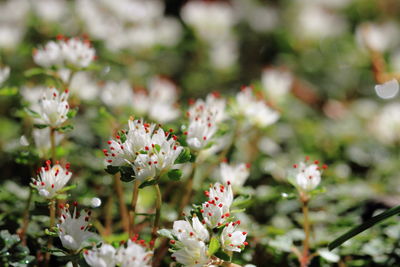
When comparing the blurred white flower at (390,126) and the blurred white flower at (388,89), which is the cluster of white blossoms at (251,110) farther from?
the blurred white flower at (388,89)

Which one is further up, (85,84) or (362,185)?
(85,84)

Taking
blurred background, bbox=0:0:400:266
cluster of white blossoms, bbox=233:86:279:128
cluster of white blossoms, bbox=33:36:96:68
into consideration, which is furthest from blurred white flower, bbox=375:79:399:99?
cluster of white blossoms, bbox=33:36:96:68

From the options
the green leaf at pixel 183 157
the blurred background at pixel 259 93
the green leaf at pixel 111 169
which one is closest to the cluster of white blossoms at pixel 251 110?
the blurred background at pixel 259 93

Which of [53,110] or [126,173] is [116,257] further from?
[53,110]

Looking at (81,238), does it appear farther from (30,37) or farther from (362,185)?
(30,37)

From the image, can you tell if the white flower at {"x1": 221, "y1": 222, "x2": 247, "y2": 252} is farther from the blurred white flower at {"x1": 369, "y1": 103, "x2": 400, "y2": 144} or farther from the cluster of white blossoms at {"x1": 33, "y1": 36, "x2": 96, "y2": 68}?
the blurred white flower at {"x1": 369, "y1": 103, "x2": 400, "y2": 144}

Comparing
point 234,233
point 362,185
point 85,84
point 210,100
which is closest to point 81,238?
point 234,233

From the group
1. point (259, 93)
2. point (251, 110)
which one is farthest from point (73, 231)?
point (259, 93)
